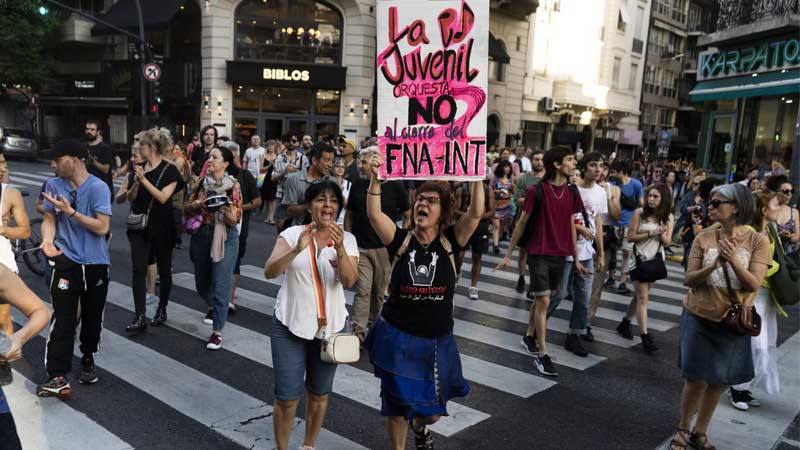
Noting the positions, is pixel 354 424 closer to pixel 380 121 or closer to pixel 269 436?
pixel 269 436

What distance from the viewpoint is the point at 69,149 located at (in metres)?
4.58

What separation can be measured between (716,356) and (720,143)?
56.8 ft

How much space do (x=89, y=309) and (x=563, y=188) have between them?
4374mm

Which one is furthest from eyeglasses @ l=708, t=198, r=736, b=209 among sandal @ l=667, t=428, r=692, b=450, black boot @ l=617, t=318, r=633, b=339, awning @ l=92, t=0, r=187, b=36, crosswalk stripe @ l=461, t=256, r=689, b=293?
awning @ l=92, t=0, r=187, b=36

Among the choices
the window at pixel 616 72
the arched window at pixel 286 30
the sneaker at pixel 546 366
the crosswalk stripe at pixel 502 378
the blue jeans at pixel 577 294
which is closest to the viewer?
the crosswalk stripe at pixel 502 378

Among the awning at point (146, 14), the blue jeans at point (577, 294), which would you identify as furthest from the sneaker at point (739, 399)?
the awning at point (146, 14)

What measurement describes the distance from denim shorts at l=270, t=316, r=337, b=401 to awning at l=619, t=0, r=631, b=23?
3975cm

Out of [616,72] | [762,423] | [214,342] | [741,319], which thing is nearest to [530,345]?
[762,423]

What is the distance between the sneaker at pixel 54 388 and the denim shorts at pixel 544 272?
4136 millimetres

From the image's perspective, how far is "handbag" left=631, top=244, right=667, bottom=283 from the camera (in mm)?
6500

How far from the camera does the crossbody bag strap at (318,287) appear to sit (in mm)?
3516

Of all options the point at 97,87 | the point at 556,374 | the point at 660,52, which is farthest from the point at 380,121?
the point at 660,52

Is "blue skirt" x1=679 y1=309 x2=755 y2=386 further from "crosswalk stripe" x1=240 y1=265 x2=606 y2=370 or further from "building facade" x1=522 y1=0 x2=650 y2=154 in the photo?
"building facade" x1=522 y1=0 x2=650 y2=154

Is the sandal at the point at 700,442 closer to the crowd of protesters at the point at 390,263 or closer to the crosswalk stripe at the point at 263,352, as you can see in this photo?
the crowd of protesters at the point at 390,263
